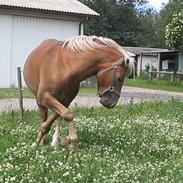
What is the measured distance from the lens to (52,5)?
3219cm

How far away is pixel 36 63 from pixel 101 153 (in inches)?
84.6

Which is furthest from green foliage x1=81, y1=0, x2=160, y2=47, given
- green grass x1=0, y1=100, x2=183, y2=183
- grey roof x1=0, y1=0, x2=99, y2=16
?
green grass x1=0, y1=100, x2=183, y2=183

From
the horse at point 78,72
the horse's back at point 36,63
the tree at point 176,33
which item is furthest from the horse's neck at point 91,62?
the tree at point 176,33

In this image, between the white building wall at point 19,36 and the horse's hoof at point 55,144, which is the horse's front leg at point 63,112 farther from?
the white building wall at point 19,36

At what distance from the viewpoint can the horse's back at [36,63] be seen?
10.1 metres

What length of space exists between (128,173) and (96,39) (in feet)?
9.68

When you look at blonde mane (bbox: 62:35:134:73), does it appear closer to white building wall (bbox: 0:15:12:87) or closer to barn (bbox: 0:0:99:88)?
barn (bbox: 0:0:99:88)

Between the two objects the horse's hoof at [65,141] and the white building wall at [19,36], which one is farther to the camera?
the white building wall at [19,36]

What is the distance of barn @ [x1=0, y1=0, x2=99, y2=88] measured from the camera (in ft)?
97.5

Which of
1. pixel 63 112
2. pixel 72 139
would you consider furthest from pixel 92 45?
pixel 72 139

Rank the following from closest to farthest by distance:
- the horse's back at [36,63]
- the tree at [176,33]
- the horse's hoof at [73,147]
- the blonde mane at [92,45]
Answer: the horse's hoof at [73,147] → the blonde mane at [92,45] → the horse's back at [36,63] → the tree at [176,33]

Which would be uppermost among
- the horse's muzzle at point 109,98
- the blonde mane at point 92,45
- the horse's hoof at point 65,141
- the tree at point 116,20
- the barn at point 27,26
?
the tree at point 116,20

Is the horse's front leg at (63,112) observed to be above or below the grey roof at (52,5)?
below

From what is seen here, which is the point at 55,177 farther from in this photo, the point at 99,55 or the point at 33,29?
the point at 33,29
